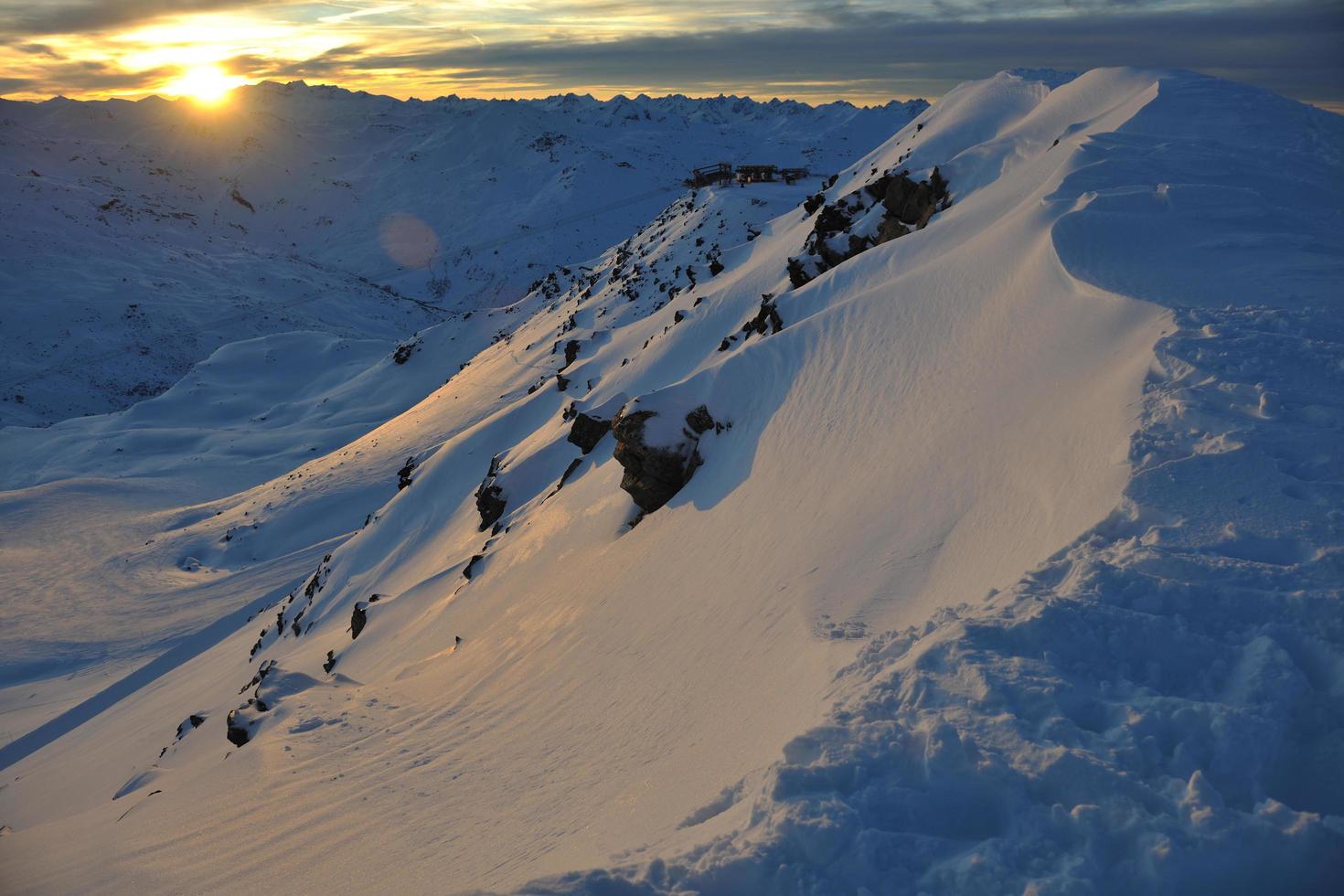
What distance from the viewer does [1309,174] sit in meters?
11.7

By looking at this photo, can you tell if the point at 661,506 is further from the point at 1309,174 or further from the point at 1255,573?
the point at 1309,174

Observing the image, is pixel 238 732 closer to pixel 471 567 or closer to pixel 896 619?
pixel 471 567

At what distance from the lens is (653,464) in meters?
12.4

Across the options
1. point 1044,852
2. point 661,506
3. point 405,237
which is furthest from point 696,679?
point 405,237

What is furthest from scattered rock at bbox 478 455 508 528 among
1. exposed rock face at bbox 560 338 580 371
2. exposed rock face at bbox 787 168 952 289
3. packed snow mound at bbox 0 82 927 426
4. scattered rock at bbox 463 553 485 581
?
packed snow mound at bbox 0 82 927 426

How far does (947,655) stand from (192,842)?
756 cm

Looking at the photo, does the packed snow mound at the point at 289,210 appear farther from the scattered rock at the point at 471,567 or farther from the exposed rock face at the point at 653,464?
the exposed rock face at the point at 653,464

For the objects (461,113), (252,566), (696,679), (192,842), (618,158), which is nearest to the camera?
(696,679)

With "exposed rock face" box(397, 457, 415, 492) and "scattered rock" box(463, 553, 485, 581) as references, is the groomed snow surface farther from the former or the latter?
"exposed rock face" box(397, 457, 415, 492)

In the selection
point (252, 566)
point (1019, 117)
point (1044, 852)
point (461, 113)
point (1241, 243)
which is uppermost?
point (461, 113)

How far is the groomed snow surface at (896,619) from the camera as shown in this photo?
4.17m

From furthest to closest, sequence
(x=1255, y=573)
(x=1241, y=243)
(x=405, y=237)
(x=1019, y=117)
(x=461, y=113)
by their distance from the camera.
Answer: (x=461, y=113), (x=405, y=237), (x=1019, y=117), (x=1241, y=243), (x=1255, y=573)

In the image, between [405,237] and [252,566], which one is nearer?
[252,566]

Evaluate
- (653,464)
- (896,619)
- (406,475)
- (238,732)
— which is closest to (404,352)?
(406,475)
